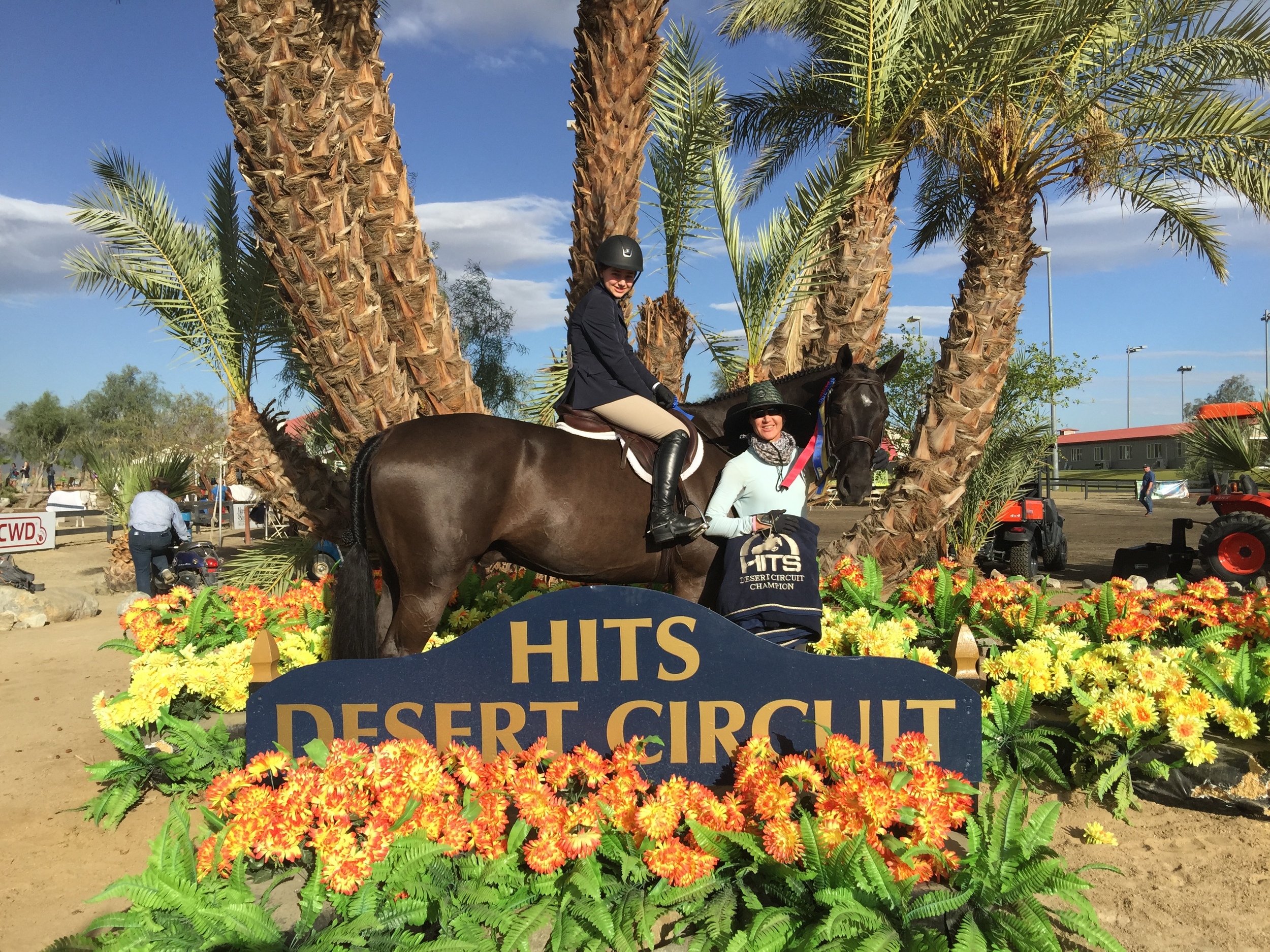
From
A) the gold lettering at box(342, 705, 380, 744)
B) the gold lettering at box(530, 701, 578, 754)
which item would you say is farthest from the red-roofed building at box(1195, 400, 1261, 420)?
the gold lettering at box(342, 705, 380, 744)

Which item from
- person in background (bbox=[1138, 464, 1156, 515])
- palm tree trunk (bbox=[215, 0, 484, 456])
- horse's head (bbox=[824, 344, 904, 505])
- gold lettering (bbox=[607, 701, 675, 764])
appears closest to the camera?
gold lettering (bbox=[607, 701, 675, 764])

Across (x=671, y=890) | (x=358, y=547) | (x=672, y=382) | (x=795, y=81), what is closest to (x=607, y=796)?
(x=671, y=890)

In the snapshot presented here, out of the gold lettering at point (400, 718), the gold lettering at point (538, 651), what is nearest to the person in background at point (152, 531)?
the gold lettering at point (400, 718)

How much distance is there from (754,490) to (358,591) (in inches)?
77.5

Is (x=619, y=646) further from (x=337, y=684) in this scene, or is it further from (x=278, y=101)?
(x=278, y=101)

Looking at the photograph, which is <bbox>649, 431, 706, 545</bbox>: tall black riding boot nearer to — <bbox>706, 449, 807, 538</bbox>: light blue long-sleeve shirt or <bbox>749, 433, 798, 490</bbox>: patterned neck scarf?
<bbox>706, 449, 807, 538</bbox>: light blue long-sleeve shirt

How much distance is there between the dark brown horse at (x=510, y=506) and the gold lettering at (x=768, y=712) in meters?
1.00

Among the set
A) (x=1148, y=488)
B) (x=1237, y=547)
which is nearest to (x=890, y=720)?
(x=1237, y=547)

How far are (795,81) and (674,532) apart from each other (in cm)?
819

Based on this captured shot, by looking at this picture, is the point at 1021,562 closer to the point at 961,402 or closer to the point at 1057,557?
the point at 1057,557

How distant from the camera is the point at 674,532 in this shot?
3787mm

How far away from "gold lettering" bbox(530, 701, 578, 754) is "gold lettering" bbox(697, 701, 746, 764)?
511 millimetres

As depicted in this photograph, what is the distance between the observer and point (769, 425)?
3576mm

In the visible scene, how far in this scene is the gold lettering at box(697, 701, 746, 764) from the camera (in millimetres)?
3021
